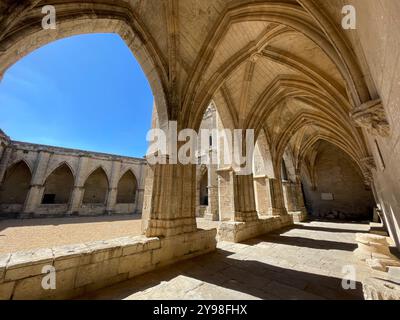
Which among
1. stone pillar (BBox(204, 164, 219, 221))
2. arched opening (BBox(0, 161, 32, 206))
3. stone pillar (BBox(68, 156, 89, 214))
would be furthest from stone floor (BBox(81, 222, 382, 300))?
arched opening (BBox(0, 161, 32, 206))

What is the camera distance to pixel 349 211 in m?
14.6

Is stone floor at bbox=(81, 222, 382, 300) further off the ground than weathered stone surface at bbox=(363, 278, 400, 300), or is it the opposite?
weathered stone surface at bbox=(363, 278, 400, 300)

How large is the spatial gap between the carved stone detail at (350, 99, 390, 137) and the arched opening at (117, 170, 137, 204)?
894 inches

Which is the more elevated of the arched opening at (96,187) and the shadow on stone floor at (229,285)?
the arched opening at (96,187)

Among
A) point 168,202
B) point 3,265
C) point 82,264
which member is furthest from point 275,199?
point 3,265

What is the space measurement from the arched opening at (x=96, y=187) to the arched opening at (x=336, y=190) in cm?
2285

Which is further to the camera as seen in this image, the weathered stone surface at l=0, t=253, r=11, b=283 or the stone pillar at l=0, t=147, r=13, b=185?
the stone pillar at l=0, t=147, r=13, b=185

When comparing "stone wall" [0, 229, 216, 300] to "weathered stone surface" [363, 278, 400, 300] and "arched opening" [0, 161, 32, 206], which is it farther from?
"arched opening" [0, 161, 32, 206]

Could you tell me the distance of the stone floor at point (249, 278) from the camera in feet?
A: 7.80

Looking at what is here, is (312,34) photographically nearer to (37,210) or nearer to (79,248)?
(79,248)

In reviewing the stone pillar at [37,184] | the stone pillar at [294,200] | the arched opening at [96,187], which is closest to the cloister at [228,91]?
the stone pillar at [294,200]

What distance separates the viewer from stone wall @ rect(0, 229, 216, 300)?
6.56ft

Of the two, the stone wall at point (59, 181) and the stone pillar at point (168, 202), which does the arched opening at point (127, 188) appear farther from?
the stone pillar at point (168, 202)

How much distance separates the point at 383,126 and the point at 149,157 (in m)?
4.36
